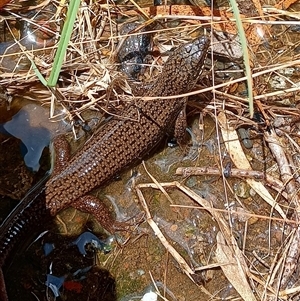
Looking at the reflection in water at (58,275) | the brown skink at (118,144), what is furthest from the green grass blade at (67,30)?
the reflection in water at (58,275)

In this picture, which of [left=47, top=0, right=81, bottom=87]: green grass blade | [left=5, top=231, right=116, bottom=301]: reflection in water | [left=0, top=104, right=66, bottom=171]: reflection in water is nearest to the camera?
[left=47, top=0, right=81, bottom=87]: green grass blade

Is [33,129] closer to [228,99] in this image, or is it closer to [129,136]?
[129,136]

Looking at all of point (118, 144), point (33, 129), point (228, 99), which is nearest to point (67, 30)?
point (118, 144)

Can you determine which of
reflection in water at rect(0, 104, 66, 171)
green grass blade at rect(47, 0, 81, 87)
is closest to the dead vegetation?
reflection in water at rect(0, 104, 66, 171)

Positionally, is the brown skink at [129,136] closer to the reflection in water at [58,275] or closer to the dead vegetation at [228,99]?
the dead vegetation at [228,99]

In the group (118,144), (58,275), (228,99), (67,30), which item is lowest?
(58,275)

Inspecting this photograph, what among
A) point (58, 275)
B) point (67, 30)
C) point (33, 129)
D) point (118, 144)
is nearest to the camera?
point (67, 30)

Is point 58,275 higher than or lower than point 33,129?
lower

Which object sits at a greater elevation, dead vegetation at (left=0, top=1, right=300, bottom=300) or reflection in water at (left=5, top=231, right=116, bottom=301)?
dead vegetation at (left=0, top=1, right=300, bottom=300)

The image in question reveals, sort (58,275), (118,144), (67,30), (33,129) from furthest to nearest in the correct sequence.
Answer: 1. (33,129)
2. (118,144)
3. (58,275)
4. (67,30)

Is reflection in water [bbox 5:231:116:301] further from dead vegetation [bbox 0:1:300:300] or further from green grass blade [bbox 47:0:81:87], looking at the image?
green grass blade [bbox 47:0:81:87]

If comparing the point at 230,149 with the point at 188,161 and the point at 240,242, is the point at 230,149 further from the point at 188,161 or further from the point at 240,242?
the point at 240,242

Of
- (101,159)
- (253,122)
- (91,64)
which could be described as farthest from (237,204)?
(91,64)
